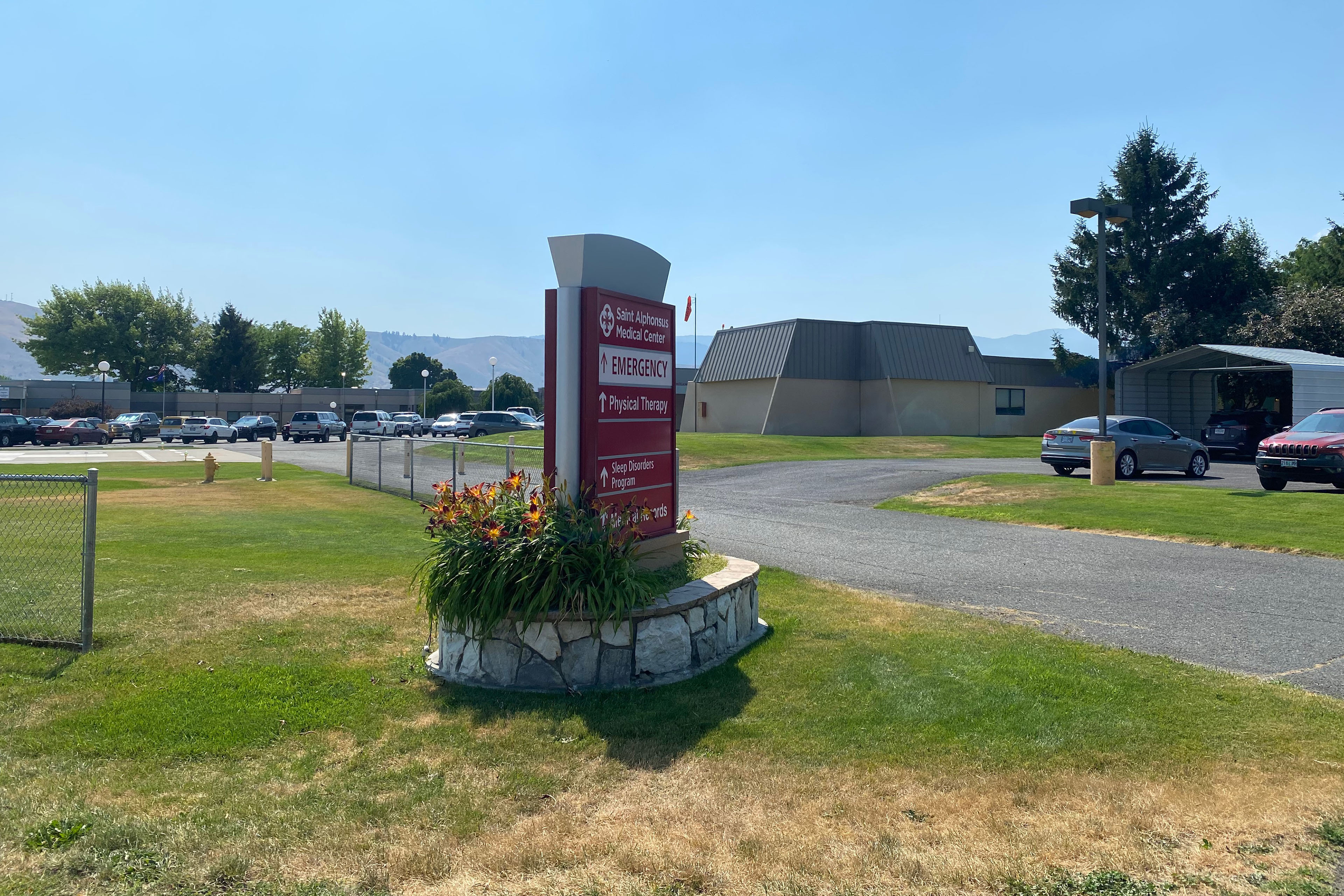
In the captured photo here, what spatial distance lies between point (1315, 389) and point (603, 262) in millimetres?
25632

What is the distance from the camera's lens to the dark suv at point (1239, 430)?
1075 inches

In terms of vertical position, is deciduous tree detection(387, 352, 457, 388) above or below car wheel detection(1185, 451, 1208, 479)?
above

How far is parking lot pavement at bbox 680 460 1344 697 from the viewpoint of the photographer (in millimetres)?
7051

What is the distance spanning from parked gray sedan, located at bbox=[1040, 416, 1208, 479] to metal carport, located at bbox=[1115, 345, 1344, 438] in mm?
4972

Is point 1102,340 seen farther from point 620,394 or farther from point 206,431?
point 206,431

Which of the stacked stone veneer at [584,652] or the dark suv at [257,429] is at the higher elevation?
the dark suv at [257,429]

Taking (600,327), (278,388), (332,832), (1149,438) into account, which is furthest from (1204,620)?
(278,388)

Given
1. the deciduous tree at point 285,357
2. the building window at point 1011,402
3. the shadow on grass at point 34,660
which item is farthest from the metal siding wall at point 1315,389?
the deciduous tree at point 285,357

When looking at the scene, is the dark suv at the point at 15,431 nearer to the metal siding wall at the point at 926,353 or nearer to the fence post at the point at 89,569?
the metal siding wall at the point at 926,353

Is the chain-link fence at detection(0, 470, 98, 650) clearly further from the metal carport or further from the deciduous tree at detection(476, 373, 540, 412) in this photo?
the deciduous tree at detection(476, 373, 540, 412)

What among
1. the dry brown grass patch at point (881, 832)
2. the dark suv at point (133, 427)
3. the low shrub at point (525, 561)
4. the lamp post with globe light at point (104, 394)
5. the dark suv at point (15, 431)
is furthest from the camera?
the lamp post with globe light at point (104, 394)

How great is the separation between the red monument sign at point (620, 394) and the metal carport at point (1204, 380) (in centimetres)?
2319

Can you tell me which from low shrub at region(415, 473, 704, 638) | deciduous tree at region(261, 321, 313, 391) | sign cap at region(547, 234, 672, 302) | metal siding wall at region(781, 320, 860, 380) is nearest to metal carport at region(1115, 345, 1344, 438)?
metal siding wall at region(781, 320, 860, 380)

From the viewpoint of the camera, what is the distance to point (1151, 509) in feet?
49.4
